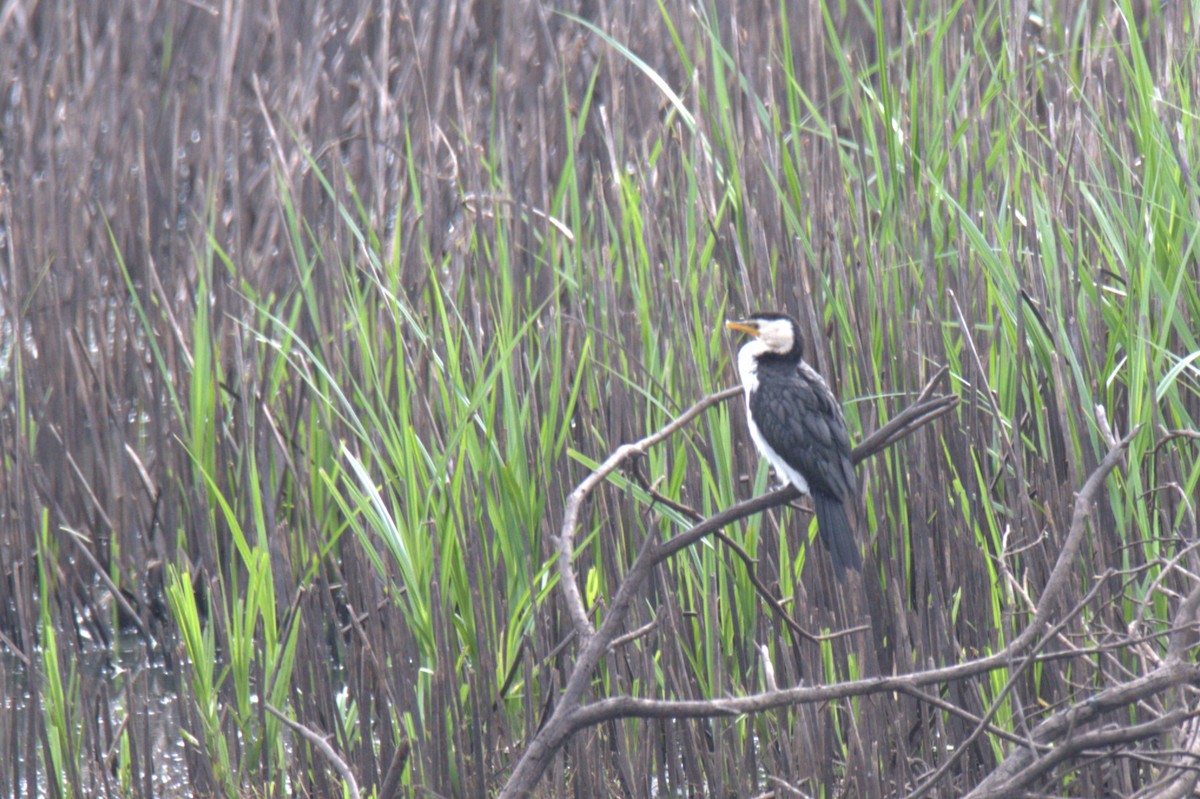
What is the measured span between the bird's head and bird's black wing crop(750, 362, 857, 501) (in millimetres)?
33

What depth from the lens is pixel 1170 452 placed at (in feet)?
7.27

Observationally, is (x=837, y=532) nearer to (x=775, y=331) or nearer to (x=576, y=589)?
(x=775, y=331)

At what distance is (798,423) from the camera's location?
2436mm

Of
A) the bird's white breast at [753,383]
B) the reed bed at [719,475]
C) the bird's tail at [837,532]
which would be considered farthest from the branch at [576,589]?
the bird's white breast at [753,383]

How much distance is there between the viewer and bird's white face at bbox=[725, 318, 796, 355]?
248 centimetres

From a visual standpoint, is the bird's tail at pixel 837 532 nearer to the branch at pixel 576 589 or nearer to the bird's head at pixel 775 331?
the bird's head at pixel 775 331

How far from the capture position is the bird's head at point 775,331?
2.47 m

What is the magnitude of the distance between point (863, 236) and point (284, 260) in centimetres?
199

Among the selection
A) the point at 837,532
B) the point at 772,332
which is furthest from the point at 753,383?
the point at 837,532

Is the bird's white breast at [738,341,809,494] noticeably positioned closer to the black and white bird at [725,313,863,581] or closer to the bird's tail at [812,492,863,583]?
the black and white bird at [725,313,863,581]

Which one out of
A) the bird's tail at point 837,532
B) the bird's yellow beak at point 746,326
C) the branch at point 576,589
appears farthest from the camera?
the bird's yellow beak at point 746,326

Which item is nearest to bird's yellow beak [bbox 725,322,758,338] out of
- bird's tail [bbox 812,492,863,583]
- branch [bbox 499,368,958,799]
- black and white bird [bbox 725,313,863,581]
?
black and white bird [bbox 725,313,863,581]

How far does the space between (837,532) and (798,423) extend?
0.70 ft

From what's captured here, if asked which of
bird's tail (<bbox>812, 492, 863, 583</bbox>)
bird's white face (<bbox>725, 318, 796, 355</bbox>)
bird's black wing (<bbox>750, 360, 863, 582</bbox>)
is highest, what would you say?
bird's white face (<bbox>725, 318, 796, 355</bbox>)
